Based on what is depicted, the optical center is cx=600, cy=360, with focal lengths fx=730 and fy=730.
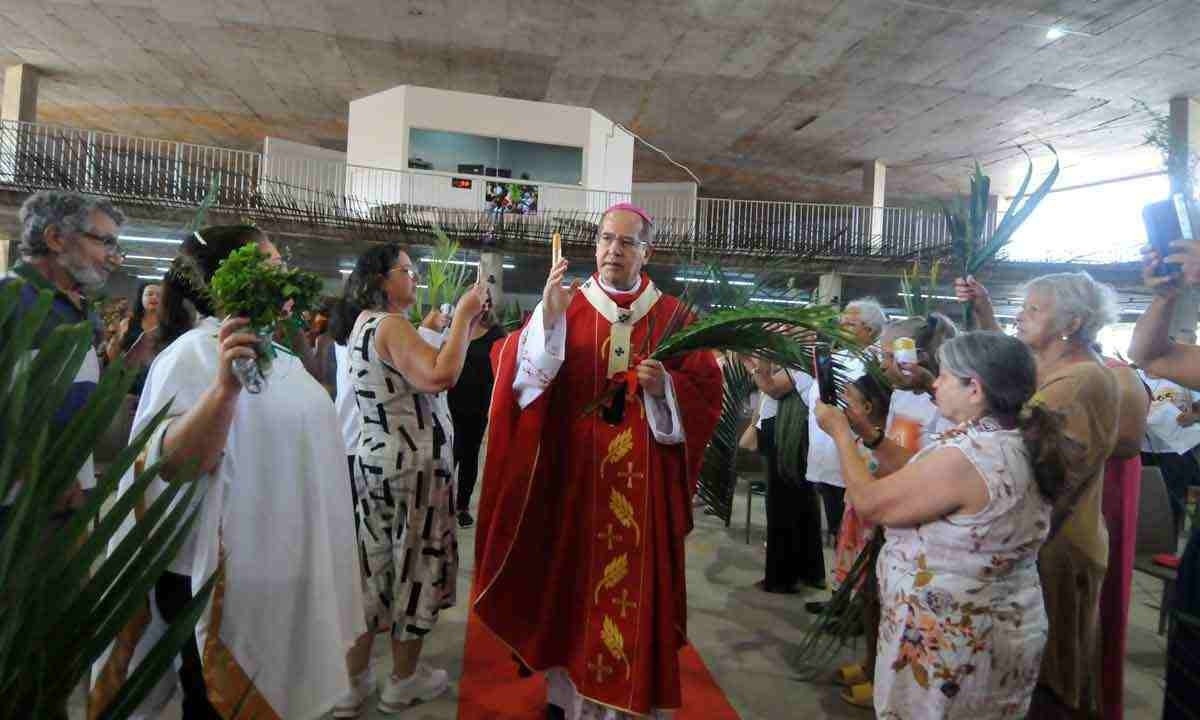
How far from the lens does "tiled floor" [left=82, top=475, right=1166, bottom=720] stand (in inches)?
124

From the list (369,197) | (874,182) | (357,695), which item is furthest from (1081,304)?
(874,182)

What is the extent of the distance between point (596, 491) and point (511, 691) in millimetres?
1156

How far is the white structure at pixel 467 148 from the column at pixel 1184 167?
34.2 ft

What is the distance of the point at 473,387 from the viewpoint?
18.1 ft

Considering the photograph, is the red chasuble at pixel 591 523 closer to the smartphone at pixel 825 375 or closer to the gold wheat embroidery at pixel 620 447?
the gold wheat embroidery at pixel 620 447

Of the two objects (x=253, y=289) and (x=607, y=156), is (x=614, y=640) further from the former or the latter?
(x=607, y=156)

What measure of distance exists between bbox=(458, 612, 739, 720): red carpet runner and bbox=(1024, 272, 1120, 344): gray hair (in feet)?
6.52

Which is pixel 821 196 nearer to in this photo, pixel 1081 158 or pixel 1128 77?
pixel 1081 158

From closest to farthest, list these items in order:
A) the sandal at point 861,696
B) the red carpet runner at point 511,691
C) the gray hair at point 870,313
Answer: the red carpet runner at point 511,691 < the sandal at point 861,696 < the gray hair at point 870,313

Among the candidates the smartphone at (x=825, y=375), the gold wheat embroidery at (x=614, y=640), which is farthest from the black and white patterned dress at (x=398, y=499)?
the smartphone at (x=825, y=375)

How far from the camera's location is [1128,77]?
A: 1326 centimetres

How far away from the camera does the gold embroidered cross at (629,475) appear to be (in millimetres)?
2584

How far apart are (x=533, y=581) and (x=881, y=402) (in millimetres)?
1793

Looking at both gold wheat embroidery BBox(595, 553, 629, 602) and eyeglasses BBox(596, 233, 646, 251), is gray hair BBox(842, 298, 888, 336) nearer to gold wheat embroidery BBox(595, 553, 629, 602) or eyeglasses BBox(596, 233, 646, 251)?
eyeglasses BBox(596, 233, 646, 251)
